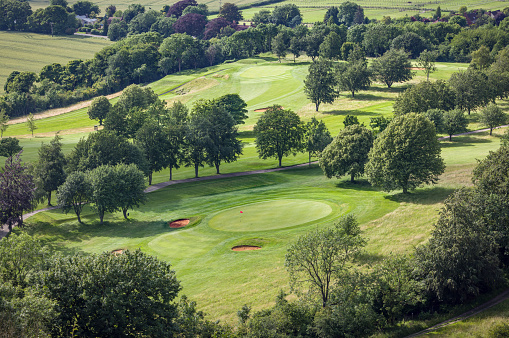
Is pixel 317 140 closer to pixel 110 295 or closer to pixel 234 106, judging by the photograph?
pixel 234 106

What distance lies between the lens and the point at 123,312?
35188mm

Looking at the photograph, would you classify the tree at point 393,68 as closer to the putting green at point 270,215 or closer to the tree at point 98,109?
the tree at point 98,109

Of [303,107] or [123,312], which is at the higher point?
[303,107]

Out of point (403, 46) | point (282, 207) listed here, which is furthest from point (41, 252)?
point (403, 46)

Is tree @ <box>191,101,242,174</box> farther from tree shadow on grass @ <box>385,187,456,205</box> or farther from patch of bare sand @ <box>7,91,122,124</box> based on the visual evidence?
patch of bare sand @ <box>7,91,122,124</box>

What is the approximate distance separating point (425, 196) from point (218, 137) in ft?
159

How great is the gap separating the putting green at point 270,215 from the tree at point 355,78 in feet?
292

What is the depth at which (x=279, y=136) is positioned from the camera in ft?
334

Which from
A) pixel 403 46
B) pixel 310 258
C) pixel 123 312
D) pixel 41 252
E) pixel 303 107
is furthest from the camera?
pixel 403 46

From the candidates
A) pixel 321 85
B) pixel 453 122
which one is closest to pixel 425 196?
pixel 453 122

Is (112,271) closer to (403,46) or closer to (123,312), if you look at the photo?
(123,312)

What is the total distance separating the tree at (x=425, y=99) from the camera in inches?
4284

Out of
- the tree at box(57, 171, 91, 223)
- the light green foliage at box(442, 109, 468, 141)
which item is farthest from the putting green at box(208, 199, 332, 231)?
the light green foliage at box(442, 109, 468, 141)

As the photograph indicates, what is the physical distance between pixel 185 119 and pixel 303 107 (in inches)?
1860
